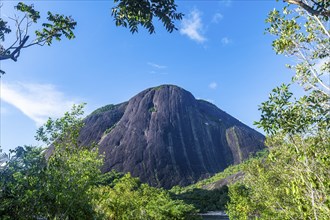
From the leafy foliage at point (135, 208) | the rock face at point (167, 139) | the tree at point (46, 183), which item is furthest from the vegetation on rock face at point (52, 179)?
the rock face at point (167, 139)

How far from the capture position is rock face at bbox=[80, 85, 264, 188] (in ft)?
366

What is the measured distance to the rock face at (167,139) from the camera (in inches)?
4397

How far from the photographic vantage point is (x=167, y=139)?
12669 cm

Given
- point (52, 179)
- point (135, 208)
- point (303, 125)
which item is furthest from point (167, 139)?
point (303, 125)

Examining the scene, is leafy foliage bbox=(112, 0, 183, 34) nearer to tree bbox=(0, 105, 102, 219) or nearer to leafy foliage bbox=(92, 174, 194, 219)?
tree bbox=(0, 105, 102, 219)

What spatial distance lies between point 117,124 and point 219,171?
53083mm

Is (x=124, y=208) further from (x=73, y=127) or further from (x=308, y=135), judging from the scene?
(x=308, y=135)

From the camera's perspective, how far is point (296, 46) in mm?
11805

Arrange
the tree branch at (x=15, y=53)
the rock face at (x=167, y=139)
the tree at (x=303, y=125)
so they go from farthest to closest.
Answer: the rock face at (x=167, y=139) < the tree branch at (x=15, y=53) < the tree at (x=303, y=125)

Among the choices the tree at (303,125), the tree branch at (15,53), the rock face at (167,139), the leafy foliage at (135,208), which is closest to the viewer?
the tree at (303,125)

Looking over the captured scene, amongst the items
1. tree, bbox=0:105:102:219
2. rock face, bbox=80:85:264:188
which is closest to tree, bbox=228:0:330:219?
tree, bbox=0:105:102:219

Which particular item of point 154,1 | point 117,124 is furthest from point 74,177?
point 117,124

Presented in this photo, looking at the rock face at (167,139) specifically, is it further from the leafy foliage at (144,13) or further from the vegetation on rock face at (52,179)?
the leafy foliage at (144,13)

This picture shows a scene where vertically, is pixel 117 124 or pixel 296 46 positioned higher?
pixel 117 124
